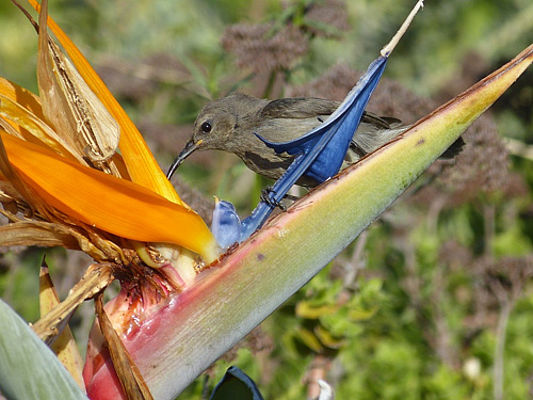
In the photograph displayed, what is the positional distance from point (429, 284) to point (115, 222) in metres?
2.22

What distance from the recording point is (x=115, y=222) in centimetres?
141

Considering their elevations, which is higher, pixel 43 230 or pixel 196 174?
pixel 196 174

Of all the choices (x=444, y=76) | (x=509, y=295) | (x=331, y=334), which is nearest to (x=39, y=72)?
(x=331, y=334)

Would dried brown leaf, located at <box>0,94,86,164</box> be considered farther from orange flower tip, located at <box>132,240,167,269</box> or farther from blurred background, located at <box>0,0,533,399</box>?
blurred background, located at <box>0,0,533,399</box>

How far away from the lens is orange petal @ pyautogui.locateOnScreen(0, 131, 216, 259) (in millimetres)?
1354

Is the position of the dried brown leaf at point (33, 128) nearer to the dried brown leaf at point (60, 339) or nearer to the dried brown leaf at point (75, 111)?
the dried brown leaf at point (75, 111)

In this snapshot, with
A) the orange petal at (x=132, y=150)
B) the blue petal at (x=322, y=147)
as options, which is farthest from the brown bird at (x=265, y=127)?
the orange petal at (x=132, y=150)

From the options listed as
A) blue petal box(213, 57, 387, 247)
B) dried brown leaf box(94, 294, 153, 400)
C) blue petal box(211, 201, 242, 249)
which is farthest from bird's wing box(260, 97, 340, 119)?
dried brown leaf box(94, 294, 153, 400)

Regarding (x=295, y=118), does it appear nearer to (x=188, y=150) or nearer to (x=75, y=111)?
(x=188, y=150)

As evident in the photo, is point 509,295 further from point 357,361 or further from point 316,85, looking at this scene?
point 316,85

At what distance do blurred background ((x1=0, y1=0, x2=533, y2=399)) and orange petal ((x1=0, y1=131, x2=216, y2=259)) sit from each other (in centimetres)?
69

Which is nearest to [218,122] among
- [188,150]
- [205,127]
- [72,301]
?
[205,127]

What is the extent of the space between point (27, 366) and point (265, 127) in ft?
4.95

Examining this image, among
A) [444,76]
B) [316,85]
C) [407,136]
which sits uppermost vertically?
[444,76]
